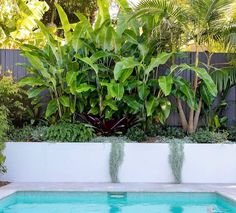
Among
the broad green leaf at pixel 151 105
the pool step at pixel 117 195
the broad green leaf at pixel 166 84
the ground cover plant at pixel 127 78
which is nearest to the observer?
the pool step at pixel 117 195

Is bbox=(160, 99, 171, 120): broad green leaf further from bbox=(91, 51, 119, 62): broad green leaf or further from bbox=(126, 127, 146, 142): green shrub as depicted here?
bbox=(91, 51, 119, 62): broad green leaf

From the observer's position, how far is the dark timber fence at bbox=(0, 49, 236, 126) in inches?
390

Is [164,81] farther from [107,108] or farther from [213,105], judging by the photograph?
[213,105]

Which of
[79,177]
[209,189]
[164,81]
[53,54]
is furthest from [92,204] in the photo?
[53,54]

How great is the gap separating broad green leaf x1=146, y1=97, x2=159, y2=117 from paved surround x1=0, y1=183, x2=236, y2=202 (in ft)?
4.95

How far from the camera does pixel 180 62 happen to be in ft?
32.7

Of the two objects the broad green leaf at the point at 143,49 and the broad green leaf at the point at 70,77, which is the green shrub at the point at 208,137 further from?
the broad green leaf at the point at 70,77

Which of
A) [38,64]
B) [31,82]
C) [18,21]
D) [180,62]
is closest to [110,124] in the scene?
[31,82]

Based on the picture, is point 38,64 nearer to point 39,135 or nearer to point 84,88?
point 84,88

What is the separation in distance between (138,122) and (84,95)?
144cm

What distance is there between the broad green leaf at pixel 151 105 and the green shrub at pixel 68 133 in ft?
4.54

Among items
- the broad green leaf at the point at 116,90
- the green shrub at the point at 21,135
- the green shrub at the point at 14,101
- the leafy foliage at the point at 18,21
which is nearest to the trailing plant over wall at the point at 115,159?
the broad green leaf at the point at 116,90

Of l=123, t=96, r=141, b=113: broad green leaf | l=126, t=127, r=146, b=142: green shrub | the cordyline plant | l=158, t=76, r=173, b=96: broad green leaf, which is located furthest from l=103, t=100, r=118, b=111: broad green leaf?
l=158, t=76, r=173, b=96: broad green leaf

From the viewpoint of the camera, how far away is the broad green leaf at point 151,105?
326 inches
